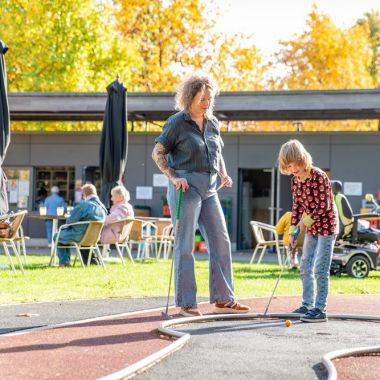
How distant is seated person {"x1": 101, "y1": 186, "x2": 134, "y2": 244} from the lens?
667 inches

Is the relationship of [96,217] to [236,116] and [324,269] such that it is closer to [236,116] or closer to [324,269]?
[324,269]

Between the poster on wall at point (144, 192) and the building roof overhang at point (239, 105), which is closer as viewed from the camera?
the building roof overhang at point (239, 105)

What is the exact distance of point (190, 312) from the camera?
28.9 ft

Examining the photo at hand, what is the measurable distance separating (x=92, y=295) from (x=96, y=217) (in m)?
5.15

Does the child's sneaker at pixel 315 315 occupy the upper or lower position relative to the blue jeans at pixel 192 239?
lower

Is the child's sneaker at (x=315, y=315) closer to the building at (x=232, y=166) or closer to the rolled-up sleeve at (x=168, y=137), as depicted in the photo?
the rolled-up sleeve at (x=168, y=137)

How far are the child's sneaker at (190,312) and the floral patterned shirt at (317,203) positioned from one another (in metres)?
1.27

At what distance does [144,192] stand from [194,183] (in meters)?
19.9

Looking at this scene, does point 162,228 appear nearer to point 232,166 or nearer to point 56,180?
point 232,166

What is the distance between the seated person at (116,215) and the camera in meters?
17.0

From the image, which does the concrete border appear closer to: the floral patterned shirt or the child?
the child

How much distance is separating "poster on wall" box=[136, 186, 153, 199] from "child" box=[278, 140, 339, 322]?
1977 cm

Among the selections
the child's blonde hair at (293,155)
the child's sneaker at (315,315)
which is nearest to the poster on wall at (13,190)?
the child's blonde hair at (293,155)

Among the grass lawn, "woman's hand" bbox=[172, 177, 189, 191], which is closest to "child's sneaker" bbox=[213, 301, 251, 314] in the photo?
"woman's hand" bbox=[172, 177, 189, 191]
